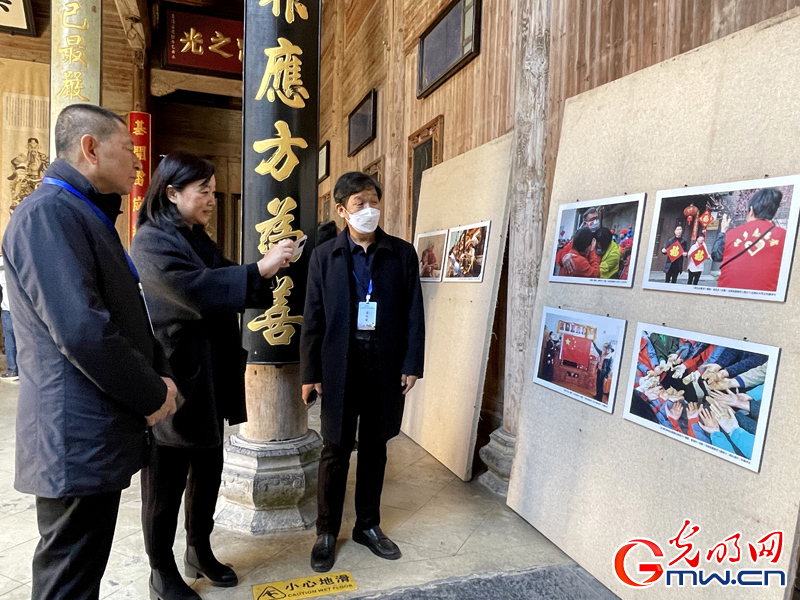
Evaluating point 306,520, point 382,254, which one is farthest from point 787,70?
point 306,520

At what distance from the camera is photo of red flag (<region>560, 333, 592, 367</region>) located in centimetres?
227

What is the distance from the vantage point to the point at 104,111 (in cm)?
138

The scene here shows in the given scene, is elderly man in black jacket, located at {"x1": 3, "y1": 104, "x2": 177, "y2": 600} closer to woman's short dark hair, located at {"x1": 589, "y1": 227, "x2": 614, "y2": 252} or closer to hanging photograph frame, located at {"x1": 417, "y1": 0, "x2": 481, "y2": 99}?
woman's short dark hair, located at {"x1": 589, "y1": 227, "x2": 614, "y2": 252}

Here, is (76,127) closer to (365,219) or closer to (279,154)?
(365,219)

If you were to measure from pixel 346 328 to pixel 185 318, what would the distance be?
64 cm

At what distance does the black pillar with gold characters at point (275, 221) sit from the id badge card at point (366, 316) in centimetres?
51

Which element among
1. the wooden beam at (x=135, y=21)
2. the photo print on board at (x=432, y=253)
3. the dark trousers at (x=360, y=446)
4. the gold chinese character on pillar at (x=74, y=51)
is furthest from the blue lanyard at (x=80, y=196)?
the wooden beam at (x=135, y=21)

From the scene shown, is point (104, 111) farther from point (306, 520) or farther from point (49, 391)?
point (306, 520)

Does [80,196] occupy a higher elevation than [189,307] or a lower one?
higher

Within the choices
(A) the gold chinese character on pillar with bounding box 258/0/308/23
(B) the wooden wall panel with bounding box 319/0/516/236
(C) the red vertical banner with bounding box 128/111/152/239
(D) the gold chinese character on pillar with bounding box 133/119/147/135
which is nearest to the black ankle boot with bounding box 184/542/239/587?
(A) the gold chinese character on pillar with bounding box 258/0/308/23

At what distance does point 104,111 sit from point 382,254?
1174 millimetres

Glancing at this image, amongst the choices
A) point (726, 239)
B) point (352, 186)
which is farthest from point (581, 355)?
point (352, 186)

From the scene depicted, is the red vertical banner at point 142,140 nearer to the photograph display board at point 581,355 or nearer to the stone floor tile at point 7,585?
the stone floor tile at point 7,585

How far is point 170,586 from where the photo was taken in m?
1.87
